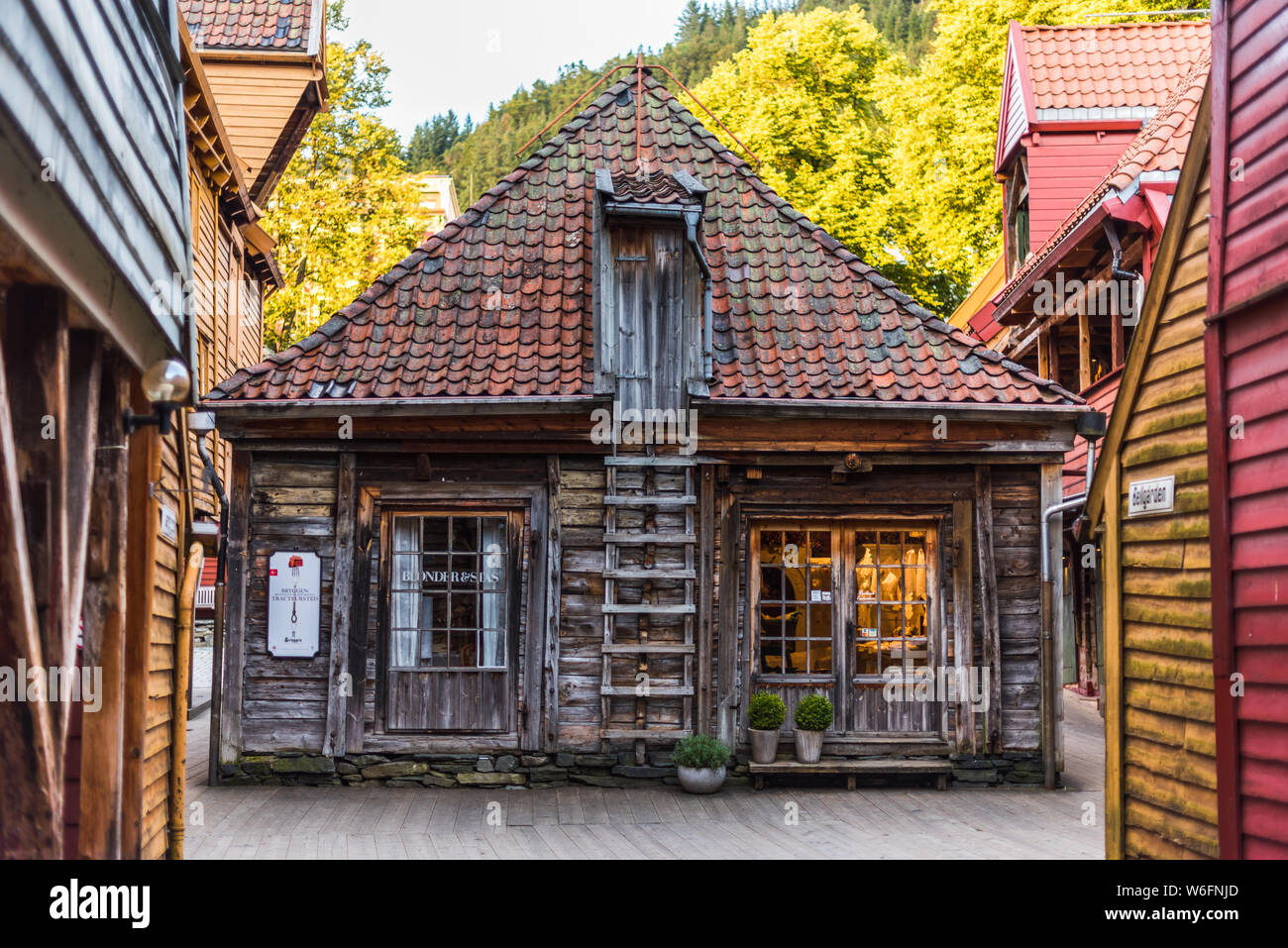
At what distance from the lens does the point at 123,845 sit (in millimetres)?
5309

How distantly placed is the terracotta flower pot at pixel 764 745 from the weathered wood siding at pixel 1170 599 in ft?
13.1

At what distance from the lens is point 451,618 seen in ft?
35.4

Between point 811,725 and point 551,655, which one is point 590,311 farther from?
point 811,725

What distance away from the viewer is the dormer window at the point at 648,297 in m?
10.5

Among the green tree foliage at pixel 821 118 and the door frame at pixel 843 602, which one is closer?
the door frame at pixel 843 602

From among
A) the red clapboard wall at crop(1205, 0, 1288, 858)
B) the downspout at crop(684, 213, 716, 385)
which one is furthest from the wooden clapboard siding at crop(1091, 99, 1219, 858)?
the downspout at crop(684, 213, 716, 385)

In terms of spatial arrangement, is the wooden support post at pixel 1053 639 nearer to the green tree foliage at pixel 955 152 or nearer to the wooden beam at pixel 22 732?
the wooden beam at pixel 22 732

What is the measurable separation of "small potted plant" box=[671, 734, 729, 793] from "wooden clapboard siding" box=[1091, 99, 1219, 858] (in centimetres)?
393

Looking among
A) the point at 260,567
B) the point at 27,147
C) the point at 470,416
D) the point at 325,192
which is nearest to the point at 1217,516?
the point at 27,147

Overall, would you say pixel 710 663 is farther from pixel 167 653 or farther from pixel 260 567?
pixel 167 653

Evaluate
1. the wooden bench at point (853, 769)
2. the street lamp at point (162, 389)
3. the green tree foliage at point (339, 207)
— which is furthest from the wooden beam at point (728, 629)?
the green tree foliage at point (339, 207)

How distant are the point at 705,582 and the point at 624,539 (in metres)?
0.81

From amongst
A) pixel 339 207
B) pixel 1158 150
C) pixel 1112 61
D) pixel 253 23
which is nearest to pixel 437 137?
pixel 339 207

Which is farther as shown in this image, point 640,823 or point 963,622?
point 963,622
